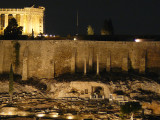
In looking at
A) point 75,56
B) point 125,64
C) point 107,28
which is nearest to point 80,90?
point 75,56

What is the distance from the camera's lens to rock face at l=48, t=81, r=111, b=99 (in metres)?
26.4

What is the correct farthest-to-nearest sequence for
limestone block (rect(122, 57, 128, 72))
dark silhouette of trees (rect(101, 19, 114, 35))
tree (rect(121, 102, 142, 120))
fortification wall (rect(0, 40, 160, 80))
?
1. dark silhouette of trees (rect(101, 19, 114, 35))
2. fortification wall (rect(0, 40, 160, 80))
3. limestone block (rect(122, 57, 128, 72))
4. tree (rect(121, 102, 142, 120))

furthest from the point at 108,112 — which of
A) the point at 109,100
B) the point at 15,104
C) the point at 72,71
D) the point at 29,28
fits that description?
the point at 29,28

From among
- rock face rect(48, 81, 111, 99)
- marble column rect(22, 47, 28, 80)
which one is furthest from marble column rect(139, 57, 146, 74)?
marble column rect(22, 47, 28, 80)

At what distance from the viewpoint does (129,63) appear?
31016 mm

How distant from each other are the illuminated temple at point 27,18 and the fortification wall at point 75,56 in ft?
49.4

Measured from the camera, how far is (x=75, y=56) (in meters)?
30.9

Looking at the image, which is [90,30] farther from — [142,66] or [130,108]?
[130,108]

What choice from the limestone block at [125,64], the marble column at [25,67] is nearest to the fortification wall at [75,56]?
the limestone block at [125,64]

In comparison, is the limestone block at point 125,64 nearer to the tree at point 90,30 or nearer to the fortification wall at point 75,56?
the fortification wall at point 75,56

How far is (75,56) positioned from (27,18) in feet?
59.2

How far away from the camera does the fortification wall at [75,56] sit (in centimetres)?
3069

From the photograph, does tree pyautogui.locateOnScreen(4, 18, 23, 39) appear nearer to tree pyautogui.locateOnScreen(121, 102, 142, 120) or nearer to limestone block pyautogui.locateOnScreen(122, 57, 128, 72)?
limestone block pyautogui.locateOnScreen(122, 57, 128, 72)

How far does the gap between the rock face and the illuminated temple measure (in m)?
20.5
